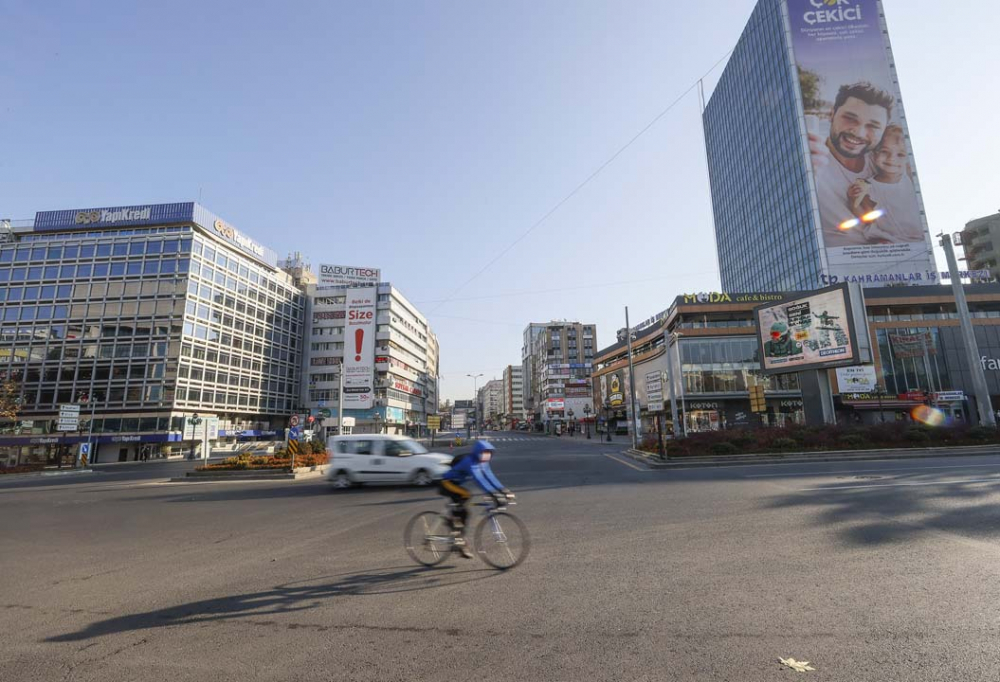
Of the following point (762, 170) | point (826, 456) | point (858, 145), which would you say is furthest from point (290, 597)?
point (762, 170)

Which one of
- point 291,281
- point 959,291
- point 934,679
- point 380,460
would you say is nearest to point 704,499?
point 934,679

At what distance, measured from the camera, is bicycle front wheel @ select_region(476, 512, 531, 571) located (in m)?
6.17

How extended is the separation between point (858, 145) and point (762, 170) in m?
14.9

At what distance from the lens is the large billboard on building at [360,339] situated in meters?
71.0

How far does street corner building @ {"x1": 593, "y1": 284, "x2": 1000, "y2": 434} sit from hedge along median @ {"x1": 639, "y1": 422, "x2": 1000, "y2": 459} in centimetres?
2291

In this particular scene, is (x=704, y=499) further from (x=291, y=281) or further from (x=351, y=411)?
(x=291, y=281)

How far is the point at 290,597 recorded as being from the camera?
514 cm

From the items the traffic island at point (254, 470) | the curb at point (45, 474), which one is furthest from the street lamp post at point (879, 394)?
the curb at point (45, 474)

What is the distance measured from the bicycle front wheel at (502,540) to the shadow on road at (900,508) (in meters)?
4.91

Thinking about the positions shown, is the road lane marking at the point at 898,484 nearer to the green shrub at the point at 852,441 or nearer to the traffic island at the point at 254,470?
the green shrub at the point at 852,441

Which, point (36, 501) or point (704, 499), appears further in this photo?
point (36, 501)

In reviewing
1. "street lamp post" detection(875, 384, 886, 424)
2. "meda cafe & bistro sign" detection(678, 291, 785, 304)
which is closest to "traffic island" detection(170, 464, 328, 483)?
"meda cafe & bistro sign" detection(678, 291, 785, 304)

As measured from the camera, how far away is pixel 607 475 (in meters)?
17.1

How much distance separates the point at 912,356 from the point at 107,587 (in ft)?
228
